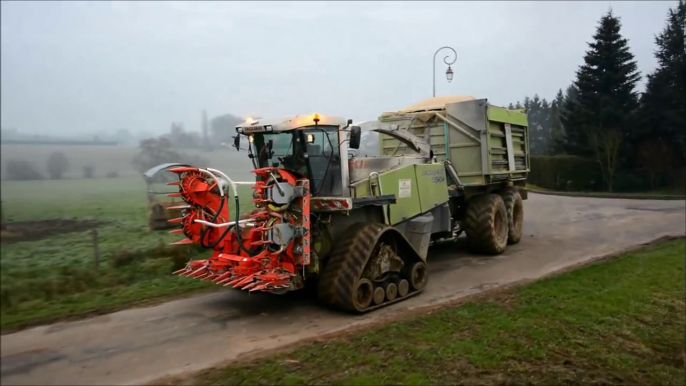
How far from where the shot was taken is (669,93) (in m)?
15.7

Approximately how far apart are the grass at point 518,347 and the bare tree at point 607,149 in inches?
688

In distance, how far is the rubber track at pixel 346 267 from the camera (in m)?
7.18

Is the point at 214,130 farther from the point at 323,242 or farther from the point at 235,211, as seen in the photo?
the point at 323,242

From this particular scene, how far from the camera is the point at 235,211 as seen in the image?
716cm

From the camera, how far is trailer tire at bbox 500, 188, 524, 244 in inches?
500

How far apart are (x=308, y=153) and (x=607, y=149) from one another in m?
21.4

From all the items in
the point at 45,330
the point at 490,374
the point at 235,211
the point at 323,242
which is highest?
the point at 235,211

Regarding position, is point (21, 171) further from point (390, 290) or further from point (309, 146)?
point (390, 290)

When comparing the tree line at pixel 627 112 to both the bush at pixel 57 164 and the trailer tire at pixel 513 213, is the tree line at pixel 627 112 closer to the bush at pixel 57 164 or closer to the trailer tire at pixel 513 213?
the trailer tire at pixel 513 213

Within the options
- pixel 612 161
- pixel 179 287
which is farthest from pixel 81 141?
pixel 612 161

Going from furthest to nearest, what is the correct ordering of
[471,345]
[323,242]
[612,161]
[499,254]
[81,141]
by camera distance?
[612,161], [499,254], [323,242], [471,345], [81,141]

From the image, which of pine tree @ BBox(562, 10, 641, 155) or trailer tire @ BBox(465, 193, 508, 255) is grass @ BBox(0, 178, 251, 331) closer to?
trailer tire @ BBox(465, 193, 508, 255)

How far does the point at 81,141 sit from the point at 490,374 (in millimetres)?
4188

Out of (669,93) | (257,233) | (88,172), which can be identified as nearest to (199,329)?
(257,233)
